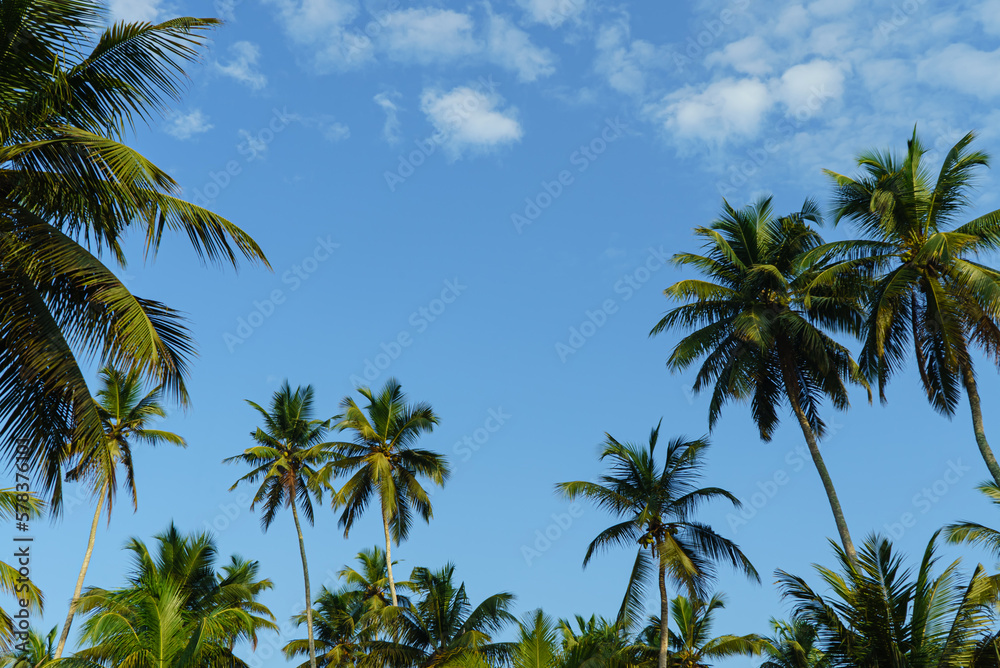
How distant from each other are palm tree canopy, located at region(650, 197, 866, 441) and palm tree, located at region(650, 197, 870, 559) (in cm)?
3

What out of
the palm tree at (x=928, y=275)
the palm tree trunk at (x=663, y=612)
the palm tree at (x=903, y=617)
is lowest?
the palm tree at (x=903, y=617)

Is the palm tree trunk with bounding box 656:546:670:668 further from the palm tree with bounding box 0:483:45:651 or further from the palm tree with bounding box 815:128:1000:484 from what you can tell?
the palm tree with bounding box 0:483:45:651

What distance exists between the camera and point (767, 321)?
24.9m

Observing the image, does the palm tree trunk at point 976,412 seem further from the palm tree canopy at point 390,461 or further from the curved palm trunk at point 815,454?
the palm tree canopy at point 390,461

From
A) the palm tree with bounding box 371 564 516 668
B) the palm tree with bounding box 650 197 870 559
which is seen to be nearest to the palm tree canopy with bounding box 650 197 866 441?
the palm tree with bounding box 650 197 870 559

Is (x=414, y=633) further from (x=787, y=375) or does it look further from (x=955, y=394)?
(x=955, y=394)

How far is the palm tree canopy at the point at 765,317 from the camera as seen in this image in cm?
2523

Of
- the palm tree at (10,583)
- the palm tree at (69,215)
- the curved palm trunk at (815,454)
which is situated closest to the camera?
the palm tree at (69,215)

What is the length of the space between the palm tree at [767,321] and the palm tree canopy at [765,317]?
0.03 meters

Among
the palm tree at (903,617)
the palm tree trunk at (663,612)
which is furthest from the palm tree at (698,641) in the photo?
the palm tree at (903,617)

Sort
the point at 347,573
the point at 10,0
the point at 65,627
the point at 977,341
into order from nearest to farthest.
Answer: the point at 10,0 < the point at 977,341 < the point at 65,627 < the point at 347,573

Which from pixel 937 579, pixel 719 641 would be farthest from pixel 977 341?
pixel 719 641

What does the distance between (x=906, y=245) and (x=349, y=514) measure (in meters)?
24.7

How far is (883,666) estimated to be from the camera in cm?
1145
